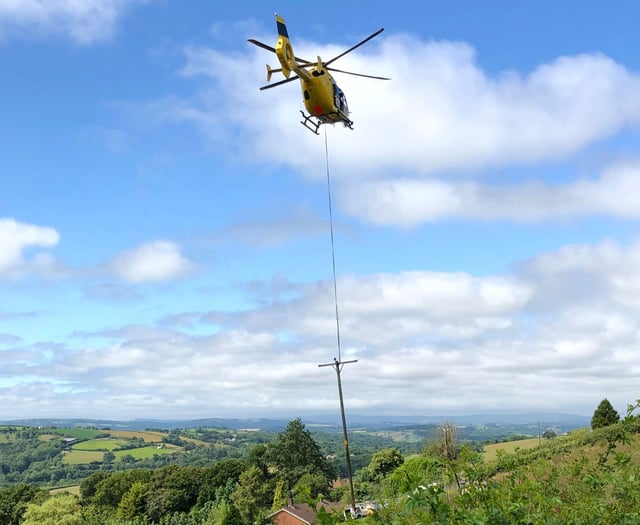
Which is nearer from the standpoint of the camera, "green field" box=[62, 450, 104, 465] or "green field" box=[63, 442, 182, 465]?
"green field" box=[62, 450, 104, 465]

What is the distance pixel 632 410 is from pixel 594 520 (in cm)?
147

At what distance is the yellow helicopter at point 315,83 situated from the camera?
15.1 metres

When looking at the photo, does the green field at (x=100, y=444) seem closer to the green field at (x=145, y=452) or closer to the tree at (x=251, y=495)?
the green field at (x=145, y=452)

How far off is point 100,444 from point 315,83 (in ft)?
634

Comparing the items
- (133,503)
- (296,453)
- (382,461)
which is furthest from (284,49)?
(296,453)

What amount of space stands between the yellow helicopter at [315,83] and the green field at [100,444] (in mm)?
181400

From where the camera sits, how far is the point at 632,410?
520 centimetres

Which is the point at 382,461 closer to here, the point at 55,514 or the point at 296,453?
the point at 296,453

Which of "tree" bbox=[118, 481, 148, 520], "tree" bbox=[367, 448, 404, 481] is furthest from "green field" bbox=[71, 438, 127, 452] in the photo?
"tree" bbox=[367, 448, 404, 481]

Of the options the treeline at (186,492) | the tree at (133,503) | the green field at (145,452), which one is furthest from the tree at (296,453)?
the green field at (145,452)

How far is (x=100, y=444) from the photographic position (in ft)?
608

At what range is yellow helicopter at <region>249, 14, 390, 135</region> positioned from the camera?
15.1m

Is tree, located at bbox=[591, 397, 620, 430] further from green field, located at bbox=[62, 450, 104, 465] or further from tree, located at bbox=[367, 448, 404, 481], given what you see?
green field, located at bbox=[62, 450, 104, 465]

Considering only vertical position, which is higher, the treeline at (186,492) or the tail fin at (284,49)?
the tail fin at (284,49)
